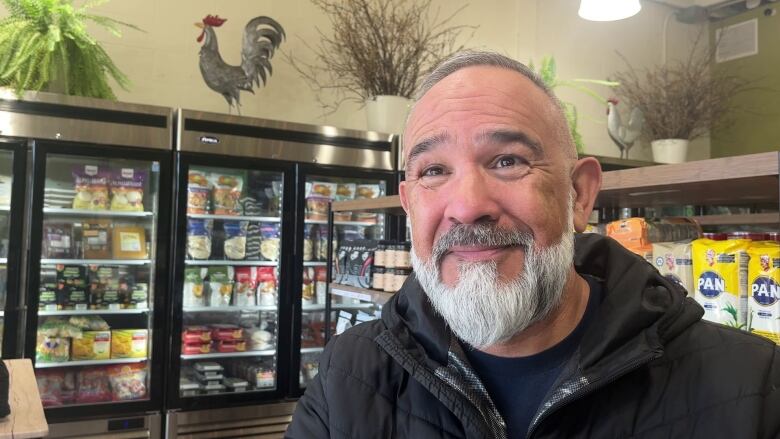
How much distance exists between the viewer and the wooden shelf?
4.69ft

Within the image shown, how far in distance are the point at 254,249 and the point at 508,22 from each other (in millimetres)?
3233

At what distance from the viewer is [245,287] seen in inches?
180

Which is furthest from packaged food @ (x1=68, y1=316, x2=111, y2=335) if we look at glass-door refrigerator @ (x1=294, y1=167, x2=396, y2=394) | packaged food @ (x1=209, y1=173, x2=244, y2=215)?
glass-door refrigerator @ (x1=294, y1=167, x2=396, y2=394)

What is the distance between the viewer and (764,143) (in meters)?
6.53

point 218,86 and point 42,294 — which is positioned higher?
point 218,86

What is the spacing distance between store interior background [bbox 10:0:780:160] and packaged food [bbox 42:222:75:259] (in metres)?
1.05

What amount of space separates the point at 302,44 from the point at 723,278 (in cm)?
410

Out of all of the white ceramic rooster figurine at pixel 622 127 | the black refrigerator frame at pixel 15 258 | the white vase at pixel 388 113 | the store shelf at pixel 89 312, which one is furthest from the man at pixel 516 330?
the white ceramic rooster figurine at pixel 622 127

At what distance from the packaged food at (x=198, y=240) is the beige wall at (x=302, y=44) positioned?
908 mm

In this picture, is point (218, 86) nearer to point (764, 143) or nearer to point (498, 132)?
point (498, 132)

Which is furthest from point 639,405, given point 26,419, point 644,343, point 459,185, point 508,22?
point 508,22

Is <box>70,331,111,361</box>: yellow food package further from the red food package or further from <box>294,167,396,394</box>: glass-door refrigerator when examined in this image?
<box>294,167,396,394</box>: glass-door refrigerator

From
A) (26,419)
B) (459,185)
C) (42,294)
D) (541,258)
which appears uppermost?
(459,185)

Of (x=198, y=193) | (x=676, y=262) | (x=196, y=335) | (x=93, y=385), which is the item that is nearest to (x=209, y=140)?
(x=198, y=193)
